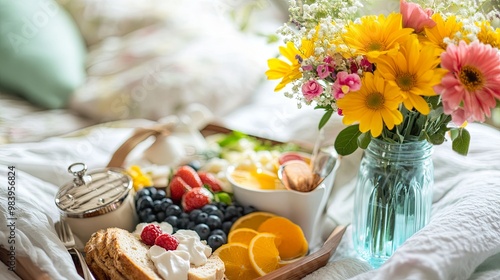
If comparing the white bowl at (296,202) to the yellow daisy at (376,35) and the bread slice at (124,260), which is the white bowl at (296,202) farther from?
the yellow daisy at (376,35)

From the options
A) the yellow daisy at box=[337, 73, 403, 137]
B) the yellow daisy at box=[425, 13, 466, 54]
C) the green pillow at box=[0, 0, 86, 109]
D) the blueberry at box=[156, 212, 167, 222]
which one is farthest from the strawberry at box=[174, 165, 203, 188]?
the green pillow at box=[0, 0, 86, 109]

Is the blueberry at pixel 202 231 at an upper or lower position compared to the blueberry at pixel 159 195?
lower

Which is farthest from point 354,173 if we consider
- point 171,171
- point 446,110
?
point 446,110

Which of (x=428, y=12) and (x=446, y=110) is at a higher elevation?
(x=428, y=12)

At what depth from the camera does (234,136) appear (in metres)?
1.46

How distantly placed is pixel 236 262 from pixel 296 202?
0.59ft

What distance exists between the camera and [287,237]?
3.43 feet

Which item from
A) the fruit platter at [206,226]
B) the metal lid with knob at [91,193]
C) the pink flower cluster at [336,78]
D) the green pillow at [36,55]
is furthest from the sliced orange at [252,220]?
the green pillow at [36,55]

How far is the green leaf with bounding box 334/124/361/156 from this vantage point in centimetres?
91

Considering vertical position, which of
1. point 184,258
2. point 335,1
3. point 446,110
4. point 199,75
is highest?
point 335,1

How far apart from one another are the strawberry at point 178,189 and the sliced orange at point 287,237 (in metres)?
0.18

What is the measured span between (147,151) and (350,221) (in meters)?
0.52

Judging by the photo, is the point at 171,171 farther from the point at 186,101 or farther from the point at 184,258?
the point at 186,101

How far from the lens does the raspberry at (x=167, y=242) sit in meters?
0.96
